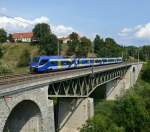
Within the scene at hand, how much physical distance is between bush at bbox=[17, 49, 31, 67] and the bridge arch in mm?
82576

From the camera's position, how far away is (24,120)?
2775cm

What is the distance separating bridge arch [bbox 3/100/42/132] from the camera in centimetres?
2744

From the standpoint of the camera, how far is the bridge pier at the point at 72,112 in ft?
140

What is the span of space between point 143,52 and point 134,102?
14242 centimetres

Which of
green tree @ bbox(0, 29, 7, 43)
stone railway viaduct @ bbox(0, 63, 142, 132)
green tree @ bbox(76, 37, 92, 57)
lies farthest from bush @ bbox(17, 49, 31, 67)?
stone railway viaduct @ bbox(0, 63, 142, 132)

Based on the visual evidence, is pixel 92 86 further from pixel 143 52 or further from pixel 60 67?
pixel 143 52

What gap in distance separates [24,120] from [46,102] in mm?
2363

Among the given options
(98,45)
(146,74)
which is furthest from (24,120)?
(98,45)

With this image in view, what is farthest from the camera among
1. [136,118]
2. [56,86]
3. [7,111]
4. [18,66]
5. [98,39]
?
[98,39]

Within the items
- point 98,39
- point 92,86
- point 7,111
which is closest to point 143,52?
point 98,39

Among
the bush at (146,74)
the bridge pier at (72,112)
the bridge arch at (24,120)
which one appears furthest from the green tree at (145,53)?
the bridge arch at (24,120)

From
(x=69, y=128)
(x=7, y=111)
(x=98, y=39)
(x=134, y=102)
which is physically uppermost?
(x=98, y=39)

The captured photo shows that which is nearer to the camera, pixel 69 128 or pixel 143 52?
pixel 69 128

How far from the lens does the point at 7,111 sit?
71.7 feet
